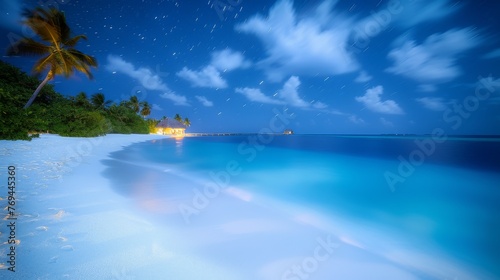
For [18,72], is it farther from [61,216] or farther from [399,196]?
[399,196]

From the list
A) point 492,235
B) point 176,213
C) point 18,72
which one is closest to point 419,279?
point 492,235

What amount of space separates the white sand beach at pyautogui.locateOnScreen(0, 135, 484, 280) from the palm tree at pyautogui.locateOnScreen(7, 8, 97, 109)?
49.9 feet

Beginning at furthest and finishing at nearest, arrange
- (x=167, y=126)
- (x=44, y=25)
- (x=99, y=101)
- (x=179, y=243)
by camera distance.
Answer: (x=167, y=126) → (x=99, y=101) → (x=44, y=25) → (x=179, y=243)

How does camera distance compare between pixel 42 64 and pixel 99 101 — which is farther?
pixel 99 101

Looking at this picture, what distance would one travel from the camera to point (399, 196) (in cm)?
717

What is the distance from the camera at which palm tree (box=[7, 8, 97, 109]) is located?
13.8 metres

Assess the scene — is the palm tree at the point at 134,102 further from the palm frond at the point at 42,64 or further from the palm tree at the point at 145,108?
the palm frond at the point at 42,64

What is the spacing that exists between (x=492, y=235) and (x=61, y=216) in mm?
9105

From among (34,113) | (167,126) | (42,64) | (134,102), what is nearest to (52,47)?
(42,64)

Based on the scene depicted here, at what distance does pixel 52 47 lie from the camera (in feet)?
49.1

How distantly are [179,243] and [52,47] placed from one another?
68.2 ft

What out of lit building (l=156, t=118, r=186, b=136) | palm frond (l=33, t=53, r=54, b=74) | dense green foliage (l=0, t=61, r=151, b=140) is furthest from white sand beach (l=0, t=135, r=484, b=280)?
lit building (l=156, t=118, r=186, b=136)

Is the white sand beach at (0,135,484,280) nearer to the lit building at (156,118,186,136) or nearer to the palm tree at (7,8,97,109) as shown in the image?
the palm tree at (7,8,97,109)

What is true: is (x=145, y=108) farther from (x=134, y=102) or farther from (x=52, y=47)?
(x=52, y=47)
